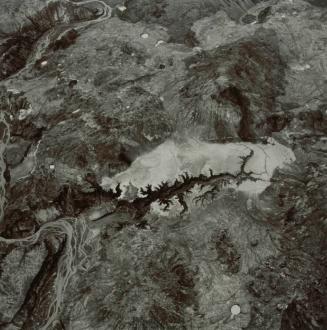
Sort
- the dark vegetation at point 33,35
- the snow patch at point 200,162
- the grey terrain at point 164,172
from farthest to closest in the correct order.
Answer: the dark vegetation at point 33,35 → the snow patch at point 200,162 → the grey terrain at point 164,172

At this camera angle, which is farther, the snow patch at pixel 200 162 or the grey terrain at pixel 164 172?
the snow patch at pixel 200 162

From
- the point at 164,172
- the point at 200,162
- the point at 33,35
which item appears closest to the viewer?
the point at 164,172

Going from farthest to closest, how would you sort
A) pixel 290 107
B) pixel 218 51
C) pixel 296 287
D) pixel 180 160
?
pixel 218 51 < pixel 290 107 < pixel 180 160 < pixel 296 287

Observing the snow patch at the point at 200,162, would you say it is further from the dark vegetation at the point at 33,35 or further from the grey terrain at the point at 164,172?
the dark vegetation at the point at 33,35

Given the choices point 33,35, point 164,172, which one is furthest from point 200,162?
point 33,35

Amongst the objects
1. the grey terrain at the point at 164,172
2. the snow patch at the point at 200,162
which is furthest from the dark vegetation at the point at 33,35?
the snow patch at the point at 200,162

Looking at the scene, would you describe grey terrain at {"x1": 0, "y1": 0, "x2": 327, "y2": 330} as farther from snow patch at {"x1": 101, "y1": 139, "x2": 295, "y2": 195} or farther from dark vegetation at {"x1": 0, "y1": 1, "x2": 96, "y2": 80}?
dark vegetation at {"x1": 0, "y1": 1, "x2": 96, "y2": 80}

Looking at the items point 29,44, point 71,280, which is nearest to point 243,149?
point 71,280

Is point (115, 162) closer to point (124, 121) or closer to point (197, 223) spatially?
point (124, 121)

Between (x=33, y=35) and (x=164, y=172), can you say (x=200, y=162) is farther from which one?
(x=33, y=35)
